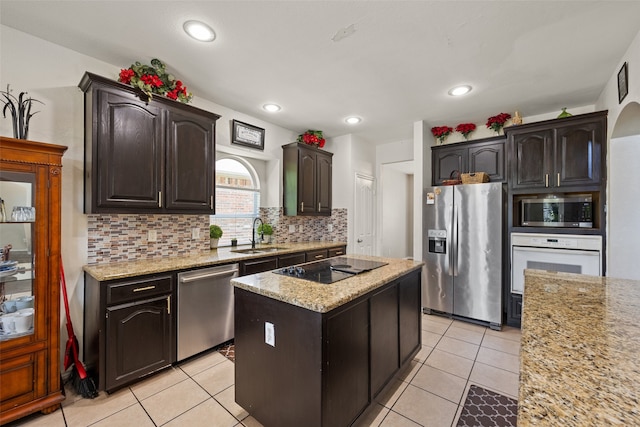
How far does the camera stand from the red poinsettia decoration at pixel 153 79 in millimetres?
2221

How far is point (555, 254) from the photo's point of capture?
298 centimetres

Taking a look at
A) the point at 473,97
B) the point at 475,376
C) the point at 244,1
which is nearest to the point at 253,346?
the point at 475,376

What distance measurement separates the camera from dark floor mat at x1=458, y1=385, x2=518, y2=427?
1.72 metres

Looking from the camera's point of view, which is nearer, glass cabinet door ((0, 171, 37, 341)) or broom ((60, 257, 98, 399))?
glass cabinet door ((0, 171, 37, 341))

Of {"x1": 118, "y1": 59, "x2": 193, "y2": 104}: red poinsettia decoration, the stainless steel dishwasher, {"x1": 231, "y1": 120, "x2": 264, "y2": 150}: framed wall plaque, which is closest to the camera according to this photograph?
{"x1": 118, "y1": 59, "x2": 193, "y2": 104}: red poinsettia decoration

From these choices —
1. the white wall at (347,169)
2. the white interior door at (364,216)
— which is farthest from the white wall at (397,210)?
the white wall at (347,169)

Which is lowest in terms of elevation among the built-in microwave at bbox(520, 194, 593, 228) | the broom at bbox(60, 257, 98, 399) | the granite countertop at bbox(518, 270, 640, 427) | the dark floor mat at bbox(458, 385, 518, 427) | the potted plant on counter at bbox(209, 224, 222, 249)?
the dark floor mat at bbox(458, 385, 518, 427)

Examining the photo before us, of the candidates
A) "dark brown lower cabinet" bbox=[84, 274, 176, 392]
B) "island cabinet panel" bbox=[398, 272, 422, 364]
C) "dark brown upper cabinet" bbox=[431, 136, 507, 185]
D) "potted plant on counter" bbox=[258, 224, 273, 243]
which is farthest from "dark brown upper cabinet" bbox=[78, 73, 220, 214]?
"dark brown upper cabinet" bbox=[431, 136, 507, 185]

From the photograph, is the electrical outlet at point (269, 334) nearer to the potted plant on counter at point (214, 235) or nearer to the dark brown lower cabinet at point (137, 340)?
the dark brown lower cabinet at point (137, 340)

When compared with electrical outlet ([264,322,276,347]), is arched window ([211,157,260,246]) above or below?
above

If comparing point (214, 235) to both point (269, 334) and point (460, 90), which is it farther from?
point (460, 90)

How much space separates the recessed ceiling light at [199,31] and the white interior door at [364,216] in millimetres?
3002

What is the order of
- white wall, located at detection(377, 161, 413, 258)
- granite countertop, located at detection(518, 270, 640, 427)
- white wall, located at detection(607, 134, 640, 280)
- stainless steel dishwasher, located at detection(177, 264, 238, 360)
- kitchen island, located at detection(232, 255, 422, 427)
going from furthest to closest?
white wall, located at detection(377, 161, 413, 258), white wall, located at detection(607, 134, 640, 280), stainless steel dishwasher, located at detection(177, 264, 238, 360), kitchen island, located at detection(232, 255, 422, 427), granite countertop, located at detection(518, 270, 640, 427)

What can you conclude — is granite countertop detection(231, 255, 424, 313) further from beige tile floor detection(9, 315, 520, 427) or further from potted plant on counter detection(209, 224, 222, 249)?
potted plant on counter detection(209, 224, 222, 249)
